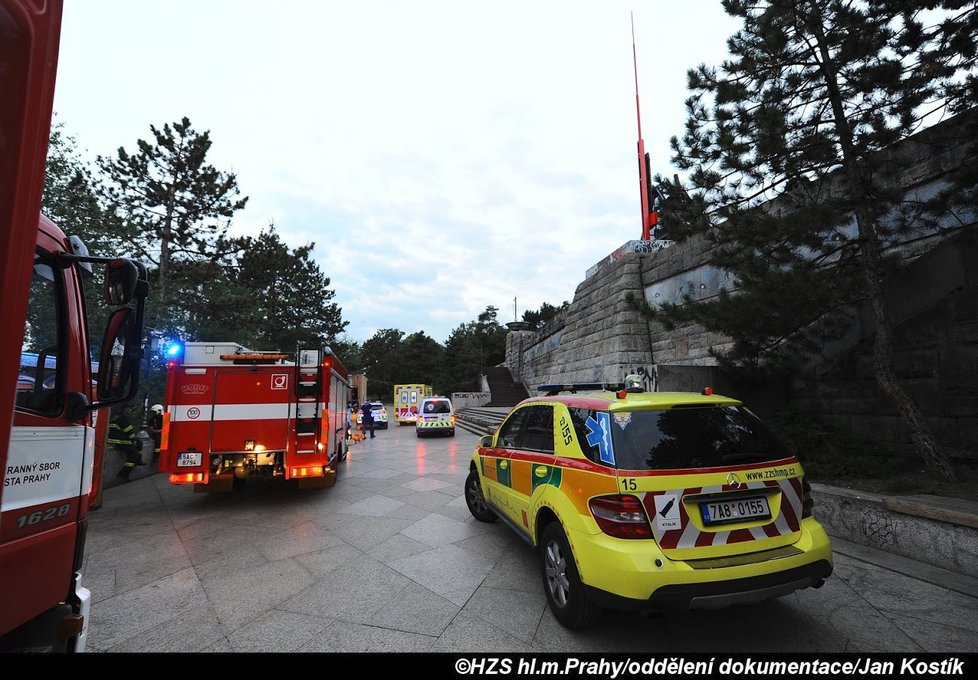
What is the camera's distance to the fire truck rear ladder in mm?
6926

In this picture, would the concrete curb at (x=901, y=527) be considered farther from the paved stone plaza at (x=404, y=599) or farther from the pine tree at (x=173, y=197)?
the pine tree at (x=173, y=197)

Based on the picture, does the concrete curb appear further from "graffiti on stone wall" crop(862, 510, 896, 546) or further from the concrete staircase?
the concrete staircase

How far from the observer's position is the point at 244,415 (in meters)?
6.80

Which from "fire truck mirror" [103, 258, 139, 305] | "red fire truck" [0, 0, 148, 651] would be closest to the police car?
"red fire truck" [0, 0, 148, 651]

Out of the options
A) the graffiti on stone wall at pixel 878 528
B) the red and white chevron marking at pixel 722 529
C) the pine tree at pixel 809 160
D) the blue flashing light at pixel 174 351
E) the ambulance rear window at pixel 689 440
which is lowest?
the graffiti on stone wall at pixel 878 528

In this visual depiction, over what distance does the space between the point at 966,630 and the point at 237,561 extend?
606 cm

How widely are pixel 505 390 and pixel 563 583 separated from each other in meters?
25.1

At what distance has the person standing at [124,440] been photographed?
8758 millimetres

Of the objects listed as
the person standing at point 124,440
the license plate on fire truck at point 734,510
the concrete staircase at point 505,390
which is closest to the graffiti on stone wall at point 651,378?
the license plate on fire truck at point 734,510

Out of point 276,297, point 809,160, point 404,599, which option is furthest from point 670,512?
point 276,297

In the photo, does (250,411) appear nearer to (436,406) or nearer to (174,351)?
(174,351)

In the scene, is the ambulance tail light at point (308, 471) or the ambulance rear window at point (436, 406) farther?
the ambulance rear window at point (436, 406)

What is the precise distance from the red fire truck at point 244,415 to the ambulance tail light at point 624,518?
5.21 m

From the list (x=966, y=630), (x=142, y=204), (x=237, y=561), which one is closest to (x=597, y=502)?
(x=966, y=630)
